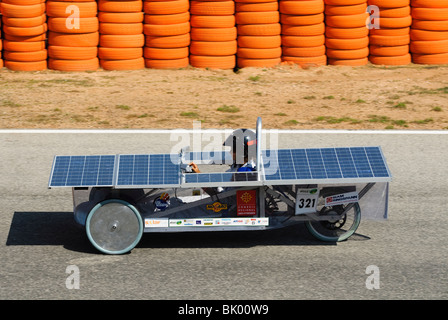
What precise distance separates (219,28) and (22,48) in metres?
4.64

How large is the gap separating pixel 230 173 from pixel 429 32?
35.6 ft

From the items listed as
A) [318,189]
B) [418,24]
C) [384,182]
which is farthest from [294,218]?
[418,24]

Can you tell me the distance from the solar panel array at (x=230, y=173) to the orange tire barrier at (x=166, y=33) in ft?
28.9

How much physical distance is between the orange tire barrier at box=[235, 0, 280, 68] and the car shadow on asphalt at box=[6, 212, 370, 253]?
27.7ft

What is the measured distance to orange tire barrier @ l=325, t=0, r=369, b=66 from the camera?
16984 millimetres

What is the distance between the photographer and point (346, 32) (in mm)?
17078

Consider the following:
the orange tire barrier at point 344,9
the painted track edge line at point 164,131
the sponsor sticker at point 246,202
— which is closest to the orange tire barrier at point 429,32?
the orange tire barrier at point 344,9

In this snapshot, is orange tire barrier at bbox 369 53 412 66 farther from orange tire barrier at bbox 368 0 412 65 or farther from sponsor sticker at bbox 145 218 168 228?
sponsor sticker at bbox 145 218 168 228

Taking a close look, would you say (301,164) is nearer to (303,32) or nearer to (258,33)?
(258,33)

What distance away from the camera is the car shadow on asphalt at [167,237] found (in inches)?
345

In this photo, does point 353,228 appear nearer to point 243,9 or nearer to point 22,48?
point 243,9

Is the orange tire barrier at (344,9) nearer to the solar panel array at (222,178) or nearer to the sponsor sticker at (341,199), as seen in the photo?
the sponsor sticker at (341,199)

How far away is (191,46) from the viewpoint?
679 inches

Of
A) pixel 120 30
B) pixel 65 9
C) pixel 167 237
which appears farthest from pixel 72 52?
pixel 167 237
